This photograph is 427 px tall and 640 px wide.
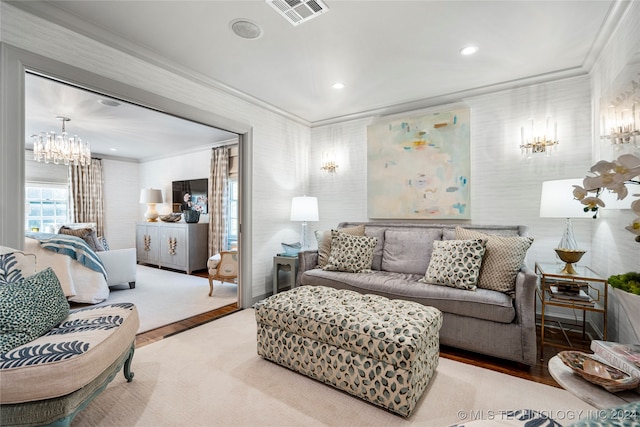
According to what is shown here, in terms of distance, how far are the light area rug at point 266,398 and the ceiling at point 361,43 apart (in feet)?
8.48

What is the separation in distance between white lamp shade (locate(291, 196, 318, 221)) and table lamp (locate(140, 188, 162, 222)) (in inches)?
156

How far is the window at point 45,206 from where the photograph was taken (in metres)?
5.90

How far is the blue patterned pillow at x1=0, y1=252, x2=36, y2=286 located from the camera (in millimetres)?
1613

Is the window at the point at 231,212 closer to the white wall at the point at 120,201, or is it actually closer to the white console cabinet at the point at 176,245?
the white console cabinet at the point at 176,245

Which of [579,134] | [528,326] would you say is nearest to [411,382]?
[528,326]

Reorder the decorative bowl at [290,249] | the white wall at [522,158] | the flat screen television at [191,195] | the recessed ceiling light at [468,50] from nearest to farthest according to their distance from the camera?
the recessed ceiling light at [468,50]
the white wall at [522,158]
the decorative bowl at [290,249]
the flat screen television at [191,195]

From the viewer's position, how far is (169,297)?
3994mm

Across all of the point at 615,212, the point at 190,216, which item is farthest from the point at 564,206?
the point at 190,216

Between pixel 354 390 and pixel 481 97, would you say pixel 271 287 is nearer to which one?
pixel 354 390

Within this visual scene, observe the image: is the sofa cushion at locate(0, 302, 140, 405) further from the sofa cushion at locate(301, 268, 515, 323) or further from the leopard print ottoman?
the sofa cushion at locate(301, 268, 515, 323)

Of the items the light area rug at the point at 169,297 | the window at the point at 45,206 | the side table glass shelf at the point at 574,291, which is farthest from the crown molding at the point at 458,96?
the window at the point at 45,206

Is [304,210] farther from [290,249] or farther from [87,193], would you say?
[87,193]

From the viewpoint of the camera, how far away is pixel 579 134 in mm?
2865

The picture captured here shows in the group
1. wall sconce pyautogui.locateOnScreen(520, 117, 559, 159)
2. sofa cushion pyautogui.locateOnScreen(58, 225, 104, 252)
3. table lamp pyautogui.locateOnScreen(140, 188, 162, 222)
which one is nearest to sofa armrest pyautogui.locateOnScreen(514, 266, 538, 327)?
wall sconce pyautogui.locateOnScreen(520, 117, 559, 159)
